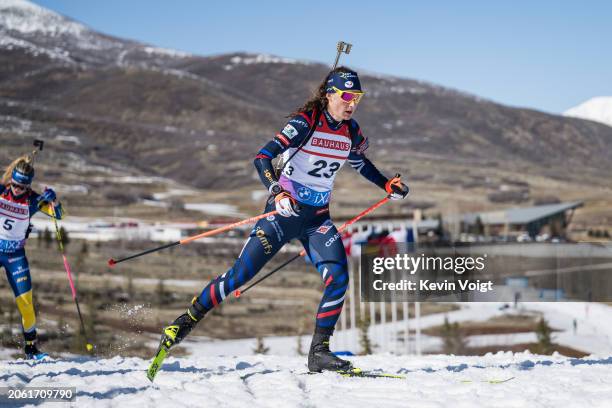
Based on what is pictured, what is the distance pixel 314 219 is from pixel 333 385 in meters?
1.82

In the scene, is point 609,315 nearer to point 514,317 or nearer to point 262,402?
point 514,317

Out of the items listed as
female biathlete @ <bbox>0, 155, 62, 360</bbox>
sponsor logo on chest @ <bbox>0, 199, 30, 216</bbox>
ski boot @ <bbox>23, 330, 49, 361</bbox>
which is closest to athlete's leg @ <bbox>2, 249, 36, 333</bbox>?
female biathlete @ <bbox>0, 155, 62, 360</bbox>

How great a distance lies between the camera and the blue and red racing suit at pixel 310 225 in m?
7.67

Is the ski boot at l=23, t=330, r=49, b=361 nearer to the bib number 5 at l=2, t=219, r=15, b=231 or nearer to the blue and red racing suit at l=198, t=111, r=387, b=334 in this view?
the bib number 5 at l=2, t=219, r=15, b=231

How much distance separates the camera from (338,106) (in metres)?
7.86

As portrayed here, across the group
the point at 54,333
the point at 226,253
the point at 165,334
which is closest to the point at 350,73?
the point at 165,334

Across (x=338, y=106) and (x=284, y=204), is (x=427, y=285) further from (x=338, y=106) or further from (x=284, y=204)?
(x=284, y=204)

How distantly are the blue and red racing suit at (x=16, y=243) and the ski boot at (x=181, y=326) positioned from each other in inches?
153

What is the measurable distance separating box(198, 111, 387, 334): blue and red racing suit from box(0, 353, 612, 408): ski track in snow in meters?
0.90

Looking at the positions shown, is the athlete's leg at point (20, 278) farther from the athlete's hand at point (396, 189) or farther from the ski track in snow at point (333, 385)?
the athlete's hand at point (396, 189)

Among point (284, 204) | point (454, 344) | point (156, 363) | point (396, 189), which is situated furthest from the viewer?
point (454, 344)

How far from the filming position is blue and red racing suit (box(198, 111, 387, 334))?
7.67m

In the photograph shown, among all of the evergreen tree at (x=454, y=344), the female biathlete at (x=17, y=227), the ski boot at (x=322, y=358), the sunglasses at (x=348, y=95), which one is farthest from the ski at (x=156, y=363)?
the evergreen tree at (x=454, y=344)

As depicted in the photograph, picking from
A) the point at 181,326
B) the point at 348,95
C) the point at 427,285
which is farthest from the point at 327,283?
the point at 427,285
